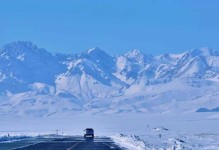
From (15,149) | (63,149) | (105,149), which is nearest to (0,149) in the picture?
(15,149)

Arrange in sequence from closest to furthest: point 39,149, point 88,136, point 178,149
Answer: point 178,149, point 39,149, point 88,136

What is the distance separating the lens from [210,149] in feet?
178

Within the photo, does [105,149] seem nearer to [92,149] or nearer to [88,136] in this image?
[92,149]

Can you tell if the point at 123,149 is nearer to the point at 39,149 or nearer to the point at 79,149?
the point at 79,149

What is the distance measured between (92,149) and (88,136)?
143ft

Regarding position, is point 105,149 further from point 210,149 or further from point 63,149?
point 210,149

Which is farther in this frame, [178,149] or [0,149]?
[0,149]

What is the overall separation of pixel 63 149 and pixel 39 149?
6.66 ft

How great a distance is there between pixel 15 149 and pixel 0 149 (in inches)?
52.5

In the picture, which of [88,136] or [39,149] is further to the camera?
[88,136]

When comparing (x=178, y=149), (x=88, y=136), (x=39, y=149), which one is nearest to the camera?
(x=178, y=149)

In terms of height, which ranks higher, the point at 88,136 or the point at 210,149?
the point at 88,136

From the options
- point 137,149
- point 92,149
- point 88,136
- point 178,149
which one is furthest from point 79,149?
point 88,136

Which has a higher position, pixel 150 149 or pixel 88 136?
pixel 88 136
